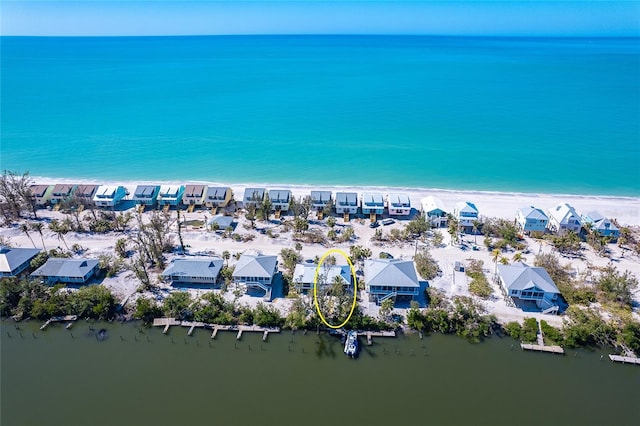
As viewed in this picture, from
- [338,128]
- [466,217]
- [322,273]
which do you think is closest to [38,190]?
[322,273]

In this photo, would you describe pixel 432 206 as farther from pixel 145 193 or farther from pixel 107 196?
pixel 107 196

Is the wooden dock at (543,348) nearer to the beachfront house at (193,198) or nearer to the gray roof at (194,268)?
the gray roof at (194,268)

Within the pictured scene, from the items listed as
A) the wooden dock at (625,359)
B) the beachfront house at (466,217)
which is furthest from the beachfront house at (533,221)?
the wooden dock at (625,359)

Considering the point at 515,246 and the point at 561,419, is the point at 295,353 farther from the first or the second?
the point at 515,246

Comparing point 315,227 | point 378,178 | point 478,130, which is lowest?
point 315,227

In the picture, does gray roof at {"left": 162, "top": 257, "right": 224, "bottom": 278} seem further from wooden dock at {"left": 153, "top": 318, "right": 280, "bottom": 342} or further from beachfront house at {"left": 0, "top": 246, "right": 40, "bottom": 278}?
beachfront house at {"left": 0, "top": 246, "right": 40, "bottom": 278}

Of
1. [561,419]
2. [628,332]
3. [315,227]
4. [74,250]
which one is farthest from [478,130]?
[74,250]
